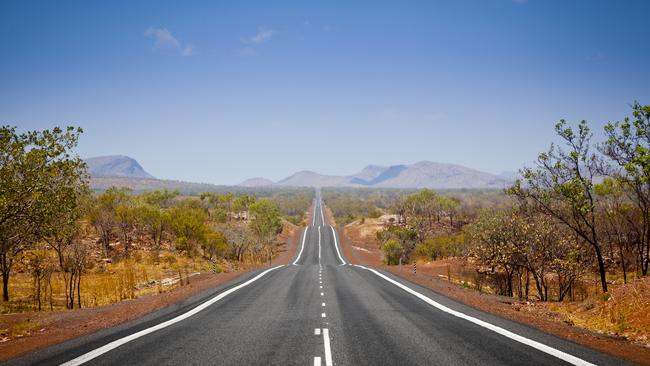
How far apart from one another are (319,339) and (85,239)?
5293cm

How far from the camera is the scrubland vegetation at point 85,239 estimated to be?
15.2 m

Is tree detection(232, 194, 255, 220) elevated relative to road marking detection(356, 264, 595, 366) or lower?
elevated

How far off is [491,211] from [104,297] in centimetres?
2597

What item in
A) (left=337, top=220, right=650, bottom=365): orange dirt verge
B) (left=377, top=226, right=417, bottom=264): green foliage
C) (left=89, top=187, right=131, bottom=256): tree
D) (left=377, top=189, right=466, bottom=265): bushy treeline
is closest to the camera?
(left=337, top=220, right=650, bottom=365): orange dirt verge

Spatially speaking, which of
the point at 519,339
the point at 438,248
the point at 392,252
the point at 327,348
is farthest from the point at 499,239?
the point at 392,252

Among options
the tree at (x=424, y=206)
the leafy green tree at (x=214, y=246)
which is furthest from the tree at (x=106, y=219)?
the tree at (x=424, y=206)

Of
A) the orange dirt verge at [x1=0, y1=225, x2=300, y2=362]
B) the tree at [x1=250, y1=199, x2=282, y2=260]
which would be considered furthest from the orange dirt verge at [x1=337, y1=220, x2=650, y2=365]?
the tree at [x1=250, y1=199, x2=282, y2=260]

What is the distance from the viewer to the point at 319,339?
31.1 feet

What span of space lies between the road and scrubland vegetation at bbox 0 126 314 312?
7.08 metres

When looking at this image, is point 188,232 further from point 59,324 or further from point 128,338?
point 128,338

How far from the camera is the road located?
7.87 m

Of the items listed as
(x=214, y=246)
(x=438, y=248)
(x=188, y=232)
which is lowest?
(x=438, y=248)

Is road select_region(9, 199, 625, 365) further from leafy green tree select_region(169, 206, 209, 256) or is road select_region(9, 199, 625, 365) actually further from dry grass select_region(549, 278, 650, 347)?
leafy green tree select_region(169, 206, 209, 256)

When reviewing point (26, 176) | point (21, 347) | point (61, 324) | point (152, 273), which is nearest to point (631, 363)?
point (21, 347)
